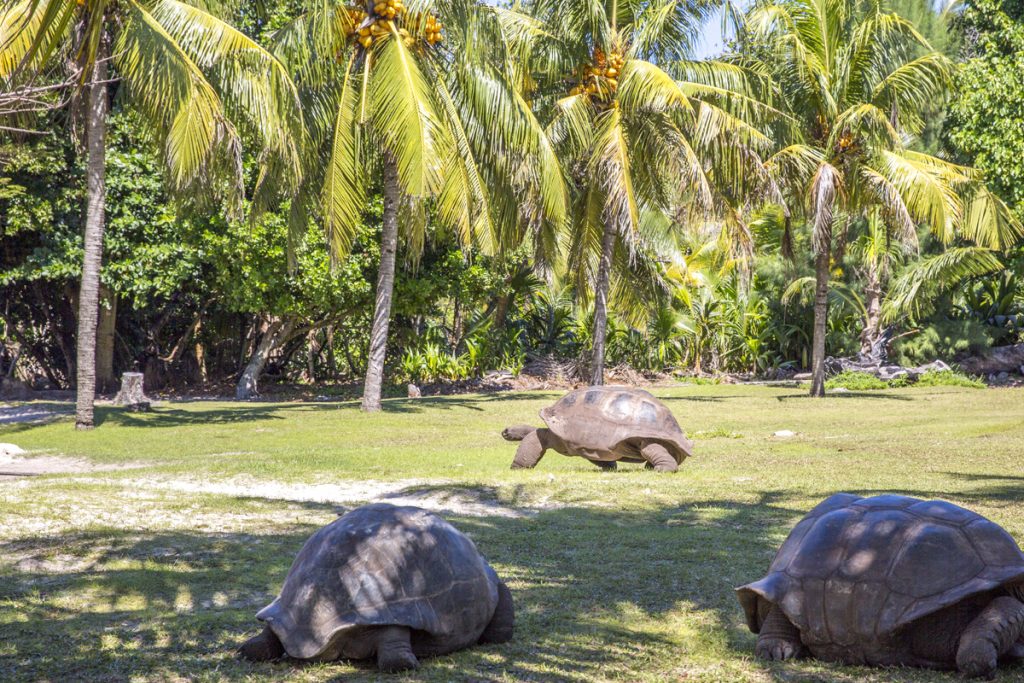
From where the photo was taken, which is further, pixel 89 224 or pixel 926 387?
pixel 926 387

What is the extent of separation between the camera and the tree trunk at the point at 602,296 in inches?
835

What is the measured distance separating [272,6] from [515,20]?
6.44 meters

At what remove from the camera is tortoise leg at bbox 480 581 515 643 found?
4.98 metres

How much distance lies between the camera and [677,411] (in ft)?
66.0

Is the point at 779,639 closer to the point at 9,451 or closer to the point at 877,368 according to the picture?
the point at 9,451

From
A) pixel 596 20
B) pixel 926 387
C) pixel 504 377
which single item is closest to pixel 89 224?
Answer: pixel 596 20

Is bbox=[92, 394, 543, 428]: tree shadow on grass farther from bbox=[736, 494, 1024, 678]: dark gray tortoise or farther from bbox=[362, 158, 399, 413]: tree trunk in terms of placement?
bbox=[736, 494, 1024, 678]: dark gray tortoise

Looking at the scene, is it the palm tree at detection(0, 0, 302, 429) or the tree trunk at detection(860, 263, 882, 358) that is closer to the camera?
the palm tree at detection(0, 0, 302, 429)

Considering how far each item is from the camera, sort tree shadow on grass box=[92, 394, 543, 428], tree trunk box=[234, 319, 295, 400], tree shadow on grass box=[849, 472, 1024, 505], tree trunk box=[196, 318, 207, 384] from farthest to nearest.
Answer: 1. tree trunk box=[196, 318, 207, 384]
2. tree trunk box=[234, 319, 295, 400]
3. tree shadow on grass box=[92, 394, 543, 428]
4. tree shadow on grass box=[849, 472, 1024, 505]

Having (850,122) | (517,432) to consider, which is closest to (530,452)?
(517,432)

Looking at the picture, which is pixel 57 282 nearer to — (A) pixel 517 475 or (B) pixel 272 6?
(B) pixel 272 6

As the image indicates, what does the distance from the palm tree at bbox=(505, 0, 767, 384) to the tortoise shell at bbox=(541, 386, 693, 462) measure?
28.2ft

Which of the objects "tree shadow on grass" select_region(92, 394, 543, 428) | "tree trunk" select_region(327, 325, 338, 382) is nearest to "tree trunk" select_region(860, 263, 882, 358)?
"tree shadow on grass" select_region(92, 394, 543, 428)

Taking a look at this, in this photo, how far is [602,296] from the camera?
70.7ft
